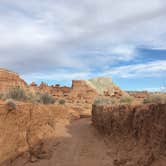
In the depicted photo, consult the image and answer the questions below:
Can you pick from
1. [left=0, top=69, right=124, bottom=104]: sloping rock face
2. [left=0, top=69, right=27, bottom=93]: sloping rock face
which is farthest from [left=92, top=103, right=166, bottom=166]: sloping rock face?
[left=0, top=69, right=27, bottom=93]: sloping rock face

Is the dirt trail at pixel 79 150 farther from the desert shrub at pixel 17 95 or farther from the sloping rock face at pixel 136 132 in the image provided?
the desert shrub at pixel 17 95

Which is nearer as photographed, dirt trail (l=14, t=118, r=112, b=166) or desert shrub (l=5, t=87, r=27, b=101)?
dirt trail (l=14, t=118, r=112, b=166)

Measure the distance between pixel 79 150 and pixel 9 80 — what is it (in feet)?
154

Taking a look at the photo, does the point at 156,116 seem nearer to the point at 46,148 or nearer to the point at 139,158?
the point at 139,158

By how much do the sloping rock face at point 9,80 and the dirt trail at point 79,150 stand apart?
138ft

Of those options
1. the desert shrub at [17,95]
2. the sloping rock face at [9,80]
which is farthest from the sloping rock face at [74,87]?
the desert shrub at [17,95]

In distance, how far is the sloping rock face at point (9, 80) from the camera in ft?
204

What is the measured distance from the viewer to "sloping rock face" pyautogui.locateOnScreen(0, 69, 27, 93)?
6209cm

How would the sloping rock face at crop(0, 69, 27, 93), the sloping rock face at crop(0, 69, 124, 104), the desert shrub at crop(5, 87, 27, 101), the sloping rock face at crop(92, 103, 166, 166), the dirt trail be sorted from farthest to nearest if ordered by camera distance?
the sloping rock face at crop(0, 69, 124, 104) < the sloping rock face at crop(0, 69, 27, 93) < the desert shrub at crop(5, 87, 27, 101) < the dirt trail < the sloping rock face at crop(92, 103, 166, 166)

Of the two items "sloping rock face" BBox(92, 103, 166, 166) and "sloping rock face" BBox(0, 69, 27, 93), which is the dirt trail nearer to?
"sloping rock face" BBox(92, 103, 166, 166)

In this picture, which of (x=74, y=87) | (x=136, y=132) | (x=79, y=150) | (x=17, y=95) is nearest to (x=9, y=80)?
(x=74, y=87)

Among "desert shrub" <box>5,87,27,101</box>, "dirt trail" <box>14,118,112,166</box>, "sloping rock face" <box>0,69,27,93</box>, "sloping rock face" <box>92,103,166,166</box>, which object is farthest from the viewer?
"sloping rock face" <box>0,69,27,93</box>

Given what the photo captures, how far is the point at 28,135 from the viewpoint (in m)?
20.5

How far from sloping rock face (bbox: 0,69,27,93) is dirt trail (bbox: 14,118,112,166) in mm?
41929
